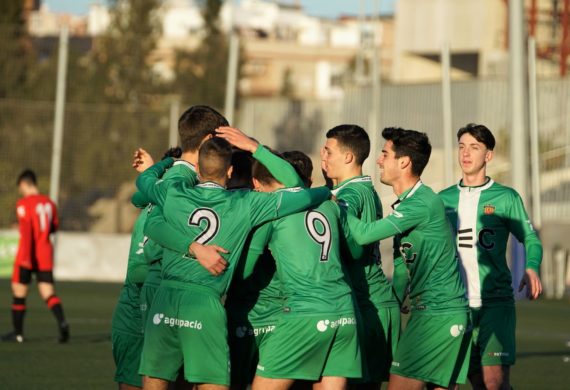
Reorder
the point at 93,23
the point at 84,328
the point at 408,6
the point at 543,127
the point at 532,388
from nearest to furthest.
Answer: the point at 532,388, the point at 84,328, the point at 543,127, the point at 408,6, the point at 93,23

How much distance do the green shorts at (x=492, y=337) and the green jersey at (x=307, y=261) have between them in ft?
5.49

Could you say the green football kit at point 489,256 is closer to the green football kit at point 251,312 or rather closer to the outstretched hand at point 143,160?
the green football kit at point 251,312

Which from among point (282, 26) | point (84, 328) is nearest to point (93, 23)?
point (282, 26)

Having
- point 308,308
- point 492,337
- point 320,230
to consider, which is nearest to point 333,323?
point 308,308

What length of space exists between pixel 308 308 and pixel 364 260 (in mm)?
896

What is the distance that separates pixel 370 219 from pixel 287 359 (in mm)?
1215

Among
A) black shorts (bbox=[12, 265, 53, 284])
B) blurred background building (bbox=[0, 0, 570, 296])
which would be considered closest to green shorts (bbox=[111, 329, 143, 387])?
black shorts (bbox=[12, 265, 53, 284])

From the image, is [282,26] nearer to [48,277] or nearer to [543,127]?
[543,127]

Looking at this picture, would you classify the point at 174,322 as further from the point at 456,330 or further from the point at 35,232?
the point at 35,232

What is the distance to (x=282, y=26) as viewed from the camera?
9650 centimetres

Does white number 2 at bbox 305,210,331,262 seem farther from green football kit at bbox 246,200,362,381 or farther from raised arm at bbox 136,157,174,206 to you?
raised arm at bbox 136,157,174,206

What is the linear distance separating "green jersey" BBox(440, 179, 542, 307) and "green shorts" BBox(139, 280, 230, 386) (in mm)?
2360

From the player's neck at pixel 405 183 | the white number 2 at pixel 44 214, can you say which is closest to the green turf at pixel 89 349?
the white number 2 at pixel 44 214

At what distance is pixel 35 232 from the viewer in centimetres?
1548
